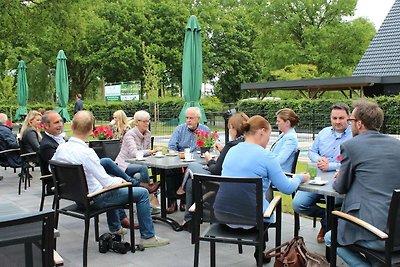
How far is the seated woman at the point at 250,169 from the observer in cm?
370

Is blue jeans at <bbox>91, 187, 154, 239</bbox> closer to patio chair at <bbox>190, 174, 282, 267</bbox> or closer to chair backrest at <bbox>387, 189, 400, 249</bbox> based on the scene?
patio chair at <bbox>190, 174, 282, 267</bbox>

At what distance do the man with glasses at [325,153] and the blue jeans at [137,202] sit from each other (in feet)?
5.08

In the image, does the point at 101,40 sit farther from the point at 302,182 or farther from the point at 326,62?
the point at 302,182

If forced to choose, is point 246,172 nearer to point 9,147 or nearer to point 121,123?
point 121,123

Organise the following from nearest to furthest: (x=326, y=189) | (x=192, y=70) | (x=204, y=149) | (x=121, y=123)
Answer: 1. (x=326, y=189)
2. (x=204, y=149)
3. (x=121, y=123)
4. (x=192, y=70)

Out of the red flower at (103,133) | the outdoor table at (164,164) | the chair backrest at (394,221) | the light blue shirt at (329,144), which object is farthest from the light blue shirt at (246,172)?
the red flower at (103,133)

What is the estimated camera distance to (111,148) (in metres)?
7.17

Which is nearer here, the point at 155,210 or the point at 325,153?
the point at 325,153

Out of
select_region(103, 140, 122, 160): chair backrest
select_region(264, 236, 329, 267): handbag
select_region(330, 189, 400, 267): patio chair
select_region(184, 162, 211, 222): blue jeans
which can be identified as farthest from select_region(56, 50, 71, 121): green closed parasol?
select_region(330, 189, 400, 267): patio chair

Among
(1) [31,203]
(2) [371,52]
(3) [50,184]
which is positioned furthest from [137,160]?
(2) [371,52]

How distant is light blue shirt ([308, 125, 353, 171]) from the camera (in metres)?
5.28

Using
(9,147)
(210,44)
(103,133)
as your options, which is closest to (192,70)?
(103,133)

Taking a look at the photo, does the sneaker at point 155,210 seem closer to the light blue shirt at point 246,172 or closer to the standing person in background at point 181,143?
the standing person in background at point 181,143

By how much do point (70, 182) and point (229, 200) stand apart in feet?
5.47
